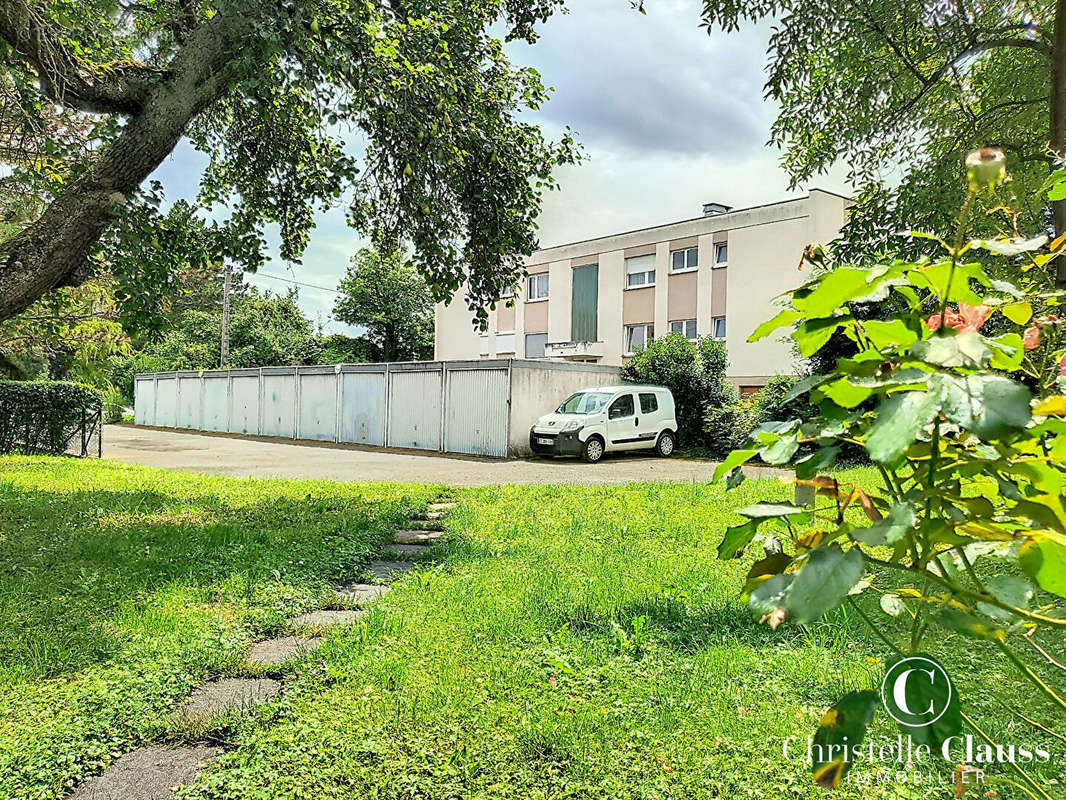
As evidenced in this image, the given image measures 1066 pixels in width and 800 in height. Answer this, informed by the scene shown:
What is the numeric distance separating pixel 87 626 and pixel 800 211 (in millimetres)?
25510

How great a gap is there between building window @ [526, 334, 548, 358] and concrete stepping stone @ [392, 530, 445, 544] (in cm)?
2719

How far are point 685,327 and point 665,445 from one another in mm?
10127

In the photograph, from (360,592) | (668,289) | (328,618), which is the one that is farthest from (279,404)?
(328,618)

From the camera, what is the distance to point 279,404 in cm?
2758

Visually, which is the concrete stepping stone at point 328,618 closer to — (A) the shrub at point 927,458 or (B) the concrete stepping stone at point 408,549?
(B) the concrete stepping stone at point 408,549

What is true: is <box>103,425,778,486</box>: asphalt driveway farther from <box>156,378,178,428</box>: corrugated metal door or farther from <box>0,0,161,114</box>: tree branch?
<box>156,378,178,428</box>: corrugated metal door

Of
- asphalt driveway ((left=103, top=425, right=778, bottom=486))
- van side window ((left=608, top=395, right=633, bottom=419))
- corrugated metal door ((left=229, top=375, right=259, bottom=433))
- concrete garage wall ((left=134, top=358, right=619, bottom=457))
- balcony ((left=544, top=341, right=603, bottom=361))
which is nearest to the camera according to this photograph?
asphalt driveway ((left=103, top=425, right=778, bottom=486))

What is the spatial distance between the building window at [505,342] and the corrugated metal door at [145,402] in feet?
59.4

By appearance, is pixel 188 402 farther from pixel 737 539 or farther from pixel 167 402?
pixel 737 539

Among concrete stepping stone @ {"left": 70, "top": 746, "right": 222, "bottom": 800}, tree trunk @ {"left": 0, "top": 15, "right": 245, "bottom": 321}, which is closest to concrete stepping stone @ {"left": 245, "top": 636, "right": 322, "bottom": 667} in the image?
concrete stepping stone @ {"left": 70, "top": 746, "right": 222, "bottom": 800}

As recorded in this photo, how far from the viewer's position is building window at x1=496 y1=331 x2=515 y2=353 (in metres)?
35.6

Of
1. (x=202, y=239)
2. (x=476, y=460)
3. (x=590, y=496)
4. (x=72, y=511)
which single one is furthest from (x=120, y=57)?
(x=476, y=460)

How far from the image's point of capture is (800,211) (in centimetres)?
2478

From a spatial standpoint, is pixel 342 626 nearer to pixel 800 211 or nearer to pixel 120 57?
pixel 120 57
